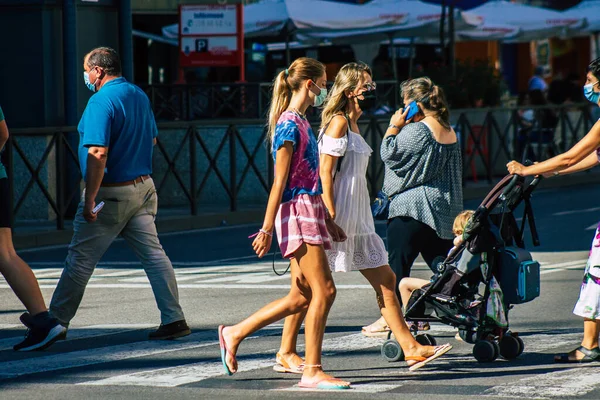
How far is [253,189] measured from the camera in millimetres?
18922

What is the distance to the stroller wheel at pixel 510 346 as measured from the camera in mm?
7918

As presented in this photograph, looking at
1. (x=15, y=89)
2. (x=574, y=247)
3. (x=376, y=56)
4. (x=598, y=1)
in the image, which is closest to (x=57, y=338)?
(x=574, y=247)

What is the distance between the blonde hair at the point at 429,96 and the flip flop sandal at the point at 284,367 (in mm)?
1943

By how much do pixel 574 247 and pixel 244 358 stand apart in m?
6.73

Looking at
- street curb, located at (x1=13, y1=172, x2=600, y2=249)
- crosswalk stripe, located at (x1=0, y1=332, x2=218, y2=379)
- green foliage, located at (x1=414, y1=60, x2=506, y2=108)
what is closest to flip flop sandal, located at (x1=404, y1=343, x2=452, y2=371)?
crosswalk stripe, located at (x1=0, y1=332, x2=218, y2=379)

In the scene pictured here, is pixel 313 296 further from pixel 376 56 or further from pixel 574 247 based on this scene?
pixel 376 56

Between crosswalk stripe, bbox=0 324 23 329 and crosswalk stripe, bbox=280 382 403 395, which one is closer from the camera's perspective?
crosswalk stripe, bbox=280 382 403 395

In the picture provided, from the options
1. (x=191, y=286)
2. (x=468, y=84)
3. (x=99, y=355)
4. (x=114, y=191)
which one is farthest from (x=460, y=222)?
(x=468, y=84)

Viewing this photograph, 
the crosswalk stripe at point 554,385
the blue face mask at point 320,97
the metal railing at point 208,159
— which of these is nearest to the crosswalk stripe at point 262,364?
the crosswalk stripe at point 554,385

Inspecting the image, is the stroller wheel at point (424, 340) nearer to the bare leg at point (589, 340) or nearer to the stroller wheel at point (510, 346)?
the stroller wheel at point (510, 346)

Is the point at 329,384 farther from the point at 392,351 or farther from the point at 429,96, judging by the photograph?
the point at 429,96

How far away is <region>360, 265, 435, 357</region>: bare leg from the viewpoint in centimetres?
764

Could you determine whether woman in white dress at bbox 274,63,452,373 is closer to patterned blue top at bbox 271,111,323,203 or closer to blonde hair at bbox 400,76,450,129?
patterned blue top at bbox 271,111,323,203

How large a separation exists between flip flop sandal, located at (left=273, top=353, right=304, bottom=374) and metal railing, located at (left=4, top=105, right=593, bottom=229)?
27.6ft
